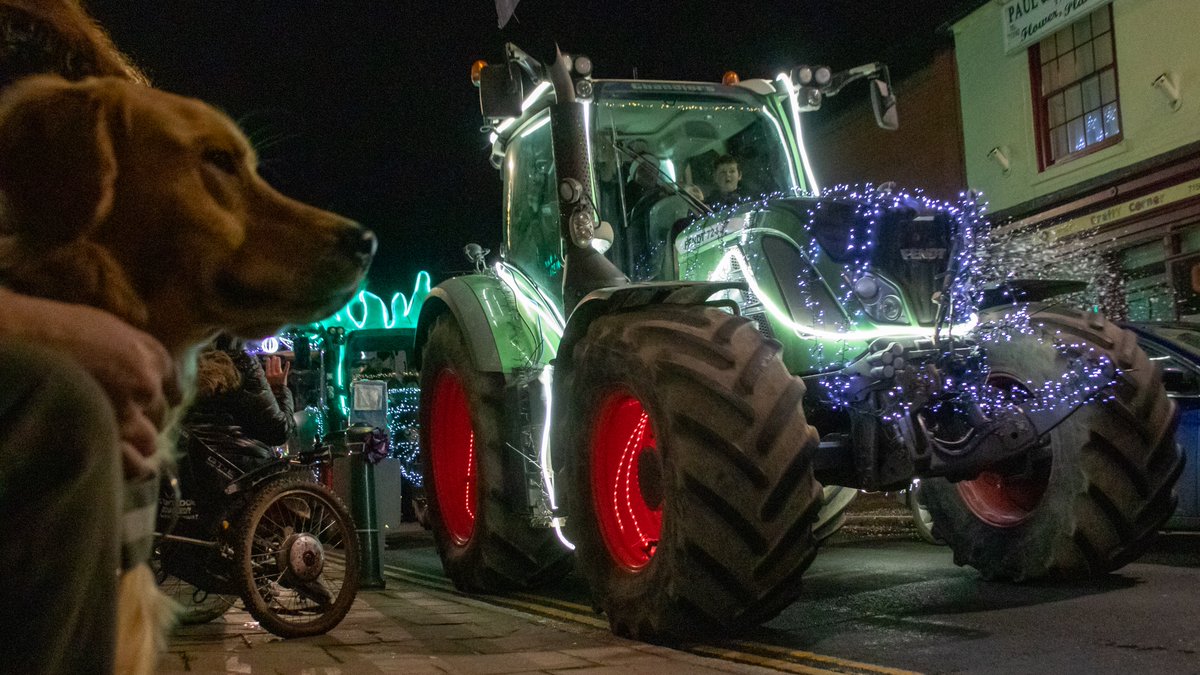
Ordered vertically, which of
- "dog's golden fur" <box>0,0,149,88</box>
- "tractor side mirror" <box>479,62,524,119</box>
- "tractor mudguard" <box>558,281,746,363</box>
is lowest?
"tractor mudguard" <box>558,281,746,363</box>

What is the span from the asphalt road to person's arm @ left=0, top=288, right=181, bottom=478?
335 cm

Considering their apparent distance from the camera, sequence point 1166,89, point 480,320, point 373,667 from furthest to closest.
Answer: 1. point 1166,89
2. point 480,320
3. point 373,667

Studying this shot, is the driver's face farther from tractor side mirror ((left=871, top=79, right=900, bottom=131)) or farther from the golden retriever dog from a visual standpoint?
the golden retriever dog

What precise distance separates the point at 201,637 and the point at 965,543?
417cm

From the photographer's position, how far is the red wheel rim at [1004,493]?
5684mm

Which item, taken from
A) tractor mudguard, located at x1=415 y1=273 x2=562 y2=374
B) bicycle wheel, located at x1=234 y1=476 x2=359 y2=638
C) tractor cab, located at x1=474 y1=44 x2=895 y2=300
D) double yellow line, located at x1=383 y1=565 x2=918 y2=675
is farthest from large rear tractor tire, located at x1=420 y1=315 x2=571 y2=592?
bicycle wheel, located at x1=234 y1=476 x2=359 y2=638

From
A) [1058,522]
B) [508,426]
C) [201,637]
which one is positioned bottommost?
[201,637]

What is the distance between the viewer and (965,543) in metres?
6.02

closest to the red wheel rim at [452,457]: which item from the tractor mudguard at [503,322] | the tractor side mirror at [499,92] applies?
the tractor mudguard at [503,322]

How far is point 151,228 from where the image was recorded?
1.50 m

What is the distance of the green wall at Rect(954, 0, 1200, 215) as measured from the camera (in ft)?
43.1

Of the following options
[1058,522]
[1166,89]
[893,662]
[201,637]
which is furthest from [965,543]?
[1166,89]

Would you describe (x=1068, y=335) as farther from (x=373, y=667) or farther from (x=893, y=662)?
(x=373, y=667)

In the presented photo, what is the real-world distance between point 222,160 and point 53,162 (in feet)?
1.20
